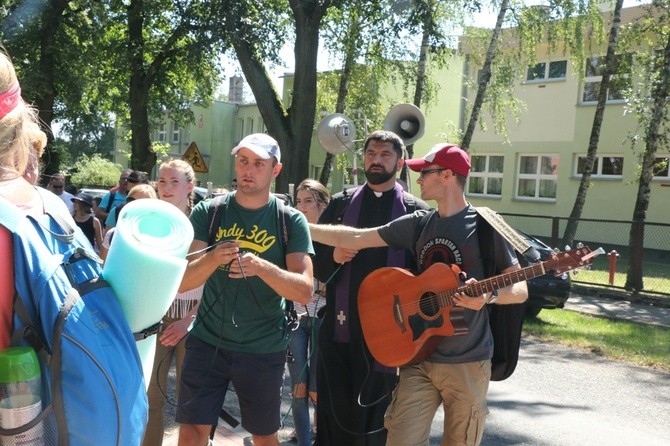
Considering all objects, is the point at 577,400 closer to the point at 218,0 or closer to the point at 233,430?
the point at 233,430

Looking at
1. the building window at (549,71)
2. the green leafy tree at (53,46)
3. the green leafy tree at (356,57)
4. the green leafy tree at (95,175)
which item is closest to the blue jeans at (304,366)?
the green leafy tree at (356,57)

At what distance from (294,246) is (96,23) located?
18.8m

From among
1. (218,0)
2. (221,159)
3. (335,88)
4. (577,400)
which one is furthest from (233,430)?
(221,159)

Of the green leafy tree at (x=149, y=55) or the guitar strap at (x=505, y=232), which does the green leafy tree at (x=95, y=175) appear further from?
the guitar strap at (x=505, y=232)

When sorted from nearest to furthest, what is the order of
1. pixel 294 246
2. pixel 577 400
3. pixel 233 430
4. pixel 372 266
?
pixel 294 246 < pixel 372 266 < pixel 233 430 < pixel 577 400

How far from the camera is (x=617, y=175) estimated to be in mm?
23938

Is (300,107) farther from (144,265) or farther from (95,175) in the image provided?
(95,175)

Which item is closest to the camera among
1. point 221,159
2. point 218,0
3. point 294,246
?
point 294,246

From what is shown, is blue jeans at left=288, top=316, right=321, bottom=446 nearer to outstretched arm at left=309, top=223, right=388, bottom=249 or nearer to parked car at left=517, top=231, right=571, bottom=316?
outstretched arm at left=309, top=223, right=388, bottom=249

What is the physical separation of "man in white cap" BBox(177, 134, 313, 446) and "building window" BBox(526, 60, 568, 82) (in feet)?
78.2

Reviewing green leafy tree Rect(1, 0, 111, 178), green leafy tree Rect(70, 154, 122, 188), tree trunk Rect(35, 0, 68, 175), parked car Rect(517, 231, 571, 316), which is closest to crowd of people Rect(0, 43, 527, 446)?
parked car Rect(517, 231, 571, 316)

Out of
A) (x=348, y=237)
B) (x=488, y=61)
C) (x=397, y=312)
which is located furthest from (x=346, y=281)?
(x=488, y=61)

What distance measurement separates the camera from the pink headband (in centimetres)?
153

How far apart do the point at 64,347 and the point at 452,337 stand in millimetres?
2525
